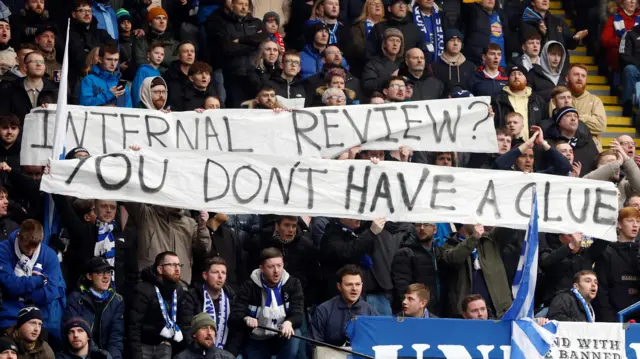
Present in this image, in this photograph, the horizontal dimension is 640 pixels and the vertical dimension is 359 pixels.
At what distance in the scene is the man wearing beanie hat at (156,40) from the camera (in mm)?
17328

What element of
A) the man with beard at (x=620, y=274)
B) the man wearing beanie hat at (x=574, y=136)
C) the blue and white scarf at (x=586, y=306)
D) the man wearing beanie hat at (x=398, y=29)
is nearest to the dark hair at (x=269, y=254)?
the blue and white scarf at (x=586, y=306)

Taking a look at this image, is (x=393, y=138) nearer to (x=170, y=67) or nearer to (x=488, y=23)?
(x=170, y=67)

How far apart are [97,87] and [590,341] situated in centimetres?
629

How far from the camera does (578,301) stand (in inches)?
540

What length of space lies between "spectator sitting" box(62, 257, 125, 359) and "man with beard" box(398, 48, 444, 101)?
17.8ft

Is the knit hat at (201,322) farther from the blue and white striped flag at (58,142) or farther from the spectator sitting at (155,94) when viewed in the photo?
the spectator sitting at (155,94)

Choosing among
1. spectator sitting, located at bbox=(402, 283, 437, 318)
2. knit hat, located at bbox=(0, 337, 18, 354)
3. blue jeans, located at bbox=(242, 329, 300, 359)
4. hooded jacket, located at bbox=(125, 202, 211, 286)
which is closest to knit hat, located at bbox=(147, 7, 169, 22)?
hooded jacket, located at bbox=(125, 202, 211, 286)

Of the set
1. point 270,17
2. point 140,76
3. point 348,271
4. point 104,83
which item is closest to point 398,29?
point 270,17

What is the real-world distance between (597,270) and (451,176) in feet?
7.32

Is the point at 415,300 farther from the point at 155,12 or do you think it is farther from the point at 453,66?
the point at 155,12

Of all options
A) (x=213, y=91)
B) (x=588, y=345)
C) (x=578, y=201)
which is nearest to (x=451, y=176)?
(x=578, y=201)

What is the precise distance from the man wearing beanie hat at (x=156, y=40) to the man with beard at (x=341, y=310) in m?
4.78

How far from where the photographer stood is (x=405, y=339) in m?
11.3

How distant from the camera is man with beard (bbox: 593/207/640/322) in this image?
14.4m
